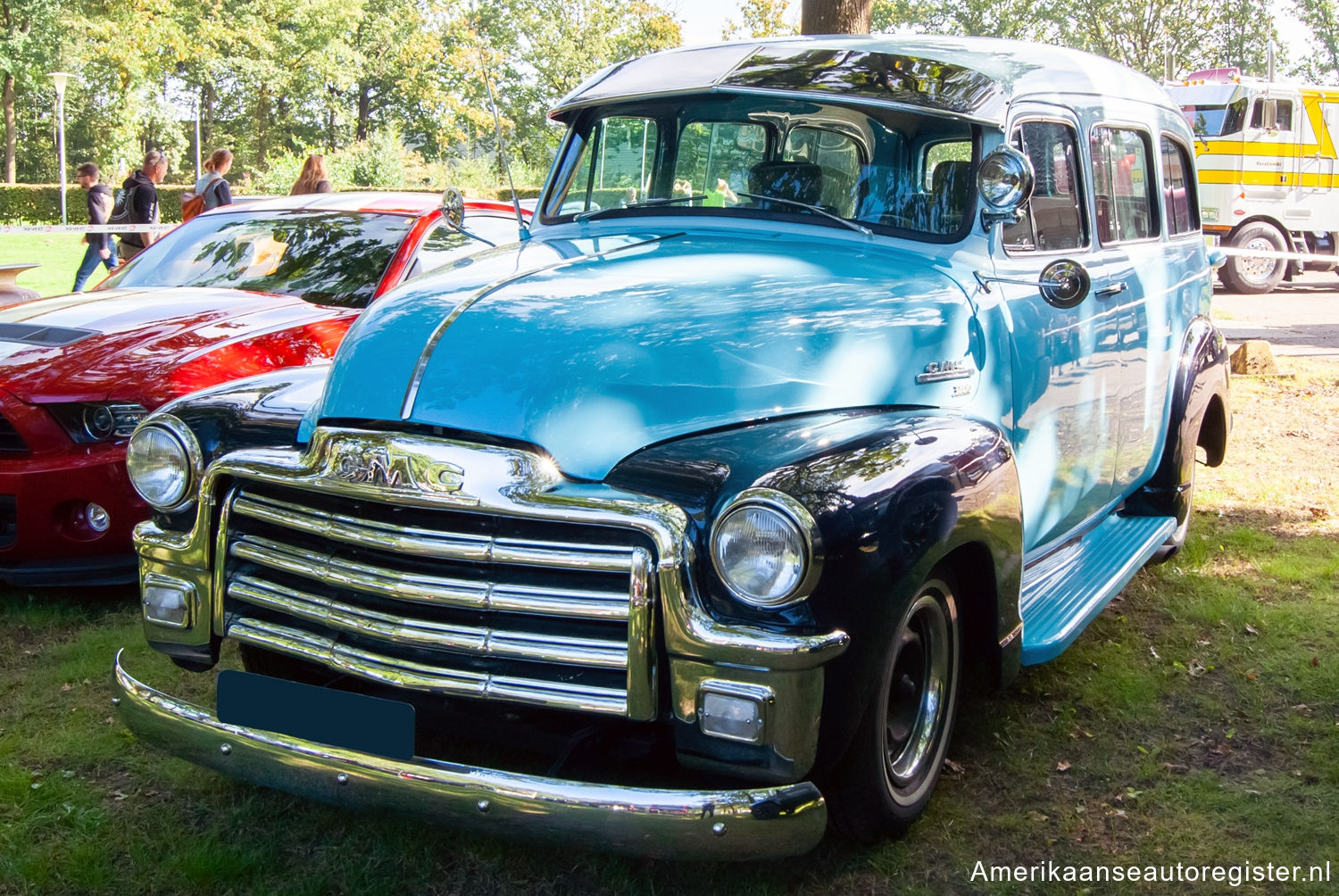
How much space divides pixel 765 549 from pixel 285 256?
4.28 metres

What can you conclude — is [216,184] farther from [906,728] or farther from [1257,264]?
[1257,264]

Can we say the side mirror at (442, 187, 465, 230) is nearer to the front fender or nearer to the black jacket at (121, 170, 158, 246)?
the front fender

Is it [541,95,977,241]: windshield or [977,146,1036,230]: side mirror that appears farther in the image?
[541,95,977,241]: windshield

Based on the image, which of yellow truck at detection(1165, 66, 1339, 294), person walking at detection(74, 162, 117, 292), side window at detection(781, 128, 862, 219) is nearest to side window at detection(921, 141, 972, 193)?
side window at detection(781, 128, 862, 219)

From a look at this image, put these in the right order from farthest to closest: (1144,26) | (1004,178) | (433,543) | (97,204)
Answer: (1144,26) → (97,204) → (1004,178) → (433,543)

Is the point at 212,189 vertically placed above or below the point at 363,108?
below

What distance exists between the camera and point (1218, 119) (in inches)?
671

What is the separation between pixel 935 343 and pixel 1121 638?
1912 mm

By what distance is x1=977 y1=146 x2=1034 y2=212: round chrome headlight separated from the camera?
319 cm

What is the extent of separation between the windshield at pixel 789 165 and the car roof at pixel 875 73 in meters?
0.06

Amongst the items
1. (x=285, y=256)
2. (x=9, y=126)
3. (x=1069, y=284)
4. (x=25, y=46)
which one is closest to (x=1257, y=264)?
(x=285, y=256)

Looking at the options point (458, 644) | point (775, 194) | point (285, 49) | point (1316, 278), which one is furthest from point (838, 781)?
point (285, 49)

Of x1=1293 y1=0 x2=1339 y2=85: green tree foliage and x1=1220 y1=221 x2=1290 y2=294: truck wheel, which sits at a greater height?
x1=1293 y1=0 x2=1339 y2=85: green tree foliage

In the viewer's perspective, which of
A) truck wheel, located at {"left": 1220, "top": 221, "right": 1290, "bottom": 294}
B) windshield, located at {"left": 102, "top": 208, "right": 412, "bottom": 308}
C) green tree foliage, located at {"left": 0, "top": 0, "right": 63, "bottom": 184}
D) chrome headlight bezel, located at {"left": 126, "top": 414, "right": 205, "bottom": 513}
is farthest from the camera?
green tree foliage, located at {"left": 0, "top": 0, "right": 63, "bottom": 184}
